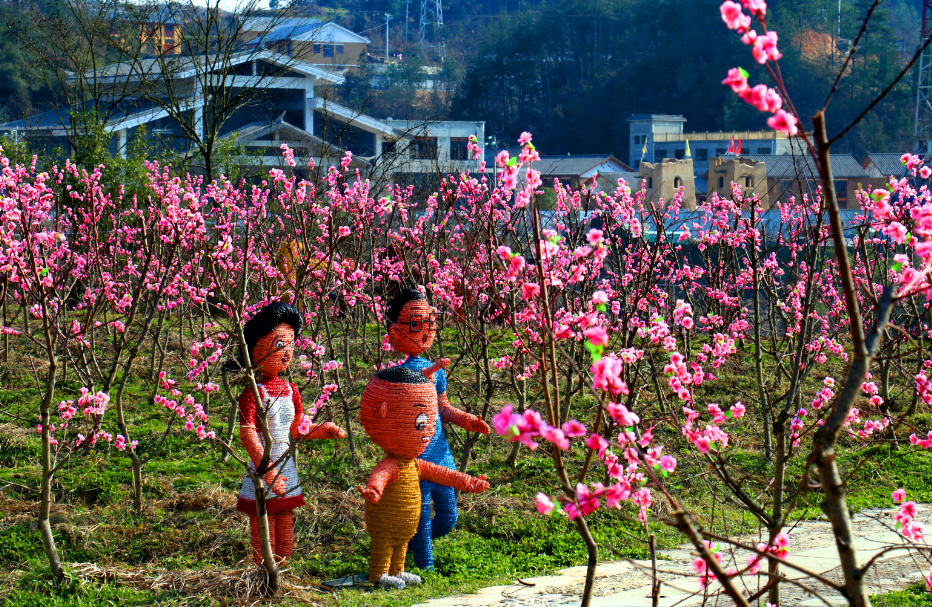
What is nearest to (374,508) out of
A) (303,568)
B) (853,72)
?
(303,568)

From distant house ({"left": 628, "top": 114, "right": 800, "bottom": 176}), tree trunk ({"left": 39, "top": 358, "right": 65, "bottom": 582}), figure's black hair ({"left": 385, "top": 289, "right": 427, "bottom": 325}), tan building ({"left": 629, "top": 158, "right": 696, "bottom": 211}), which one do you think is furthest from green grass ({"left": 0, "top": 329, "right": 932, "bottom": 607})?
distant house ({"left": 628, "top": 114, "right": 800, "bottom": 176})

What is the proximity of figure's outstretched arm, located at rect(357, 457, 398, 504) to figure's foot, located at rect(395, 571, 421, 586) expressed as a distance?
527 millimetres

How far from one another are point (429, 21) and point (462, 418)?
2419 inches

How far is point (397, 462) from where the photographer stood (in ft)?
15.0

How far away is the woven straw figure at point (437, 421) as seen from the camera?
15.7ft

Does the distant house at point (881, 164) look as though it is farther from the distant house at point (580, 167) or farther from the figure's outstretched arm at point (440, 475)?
the figure's outstretched arm at point (440, 475)

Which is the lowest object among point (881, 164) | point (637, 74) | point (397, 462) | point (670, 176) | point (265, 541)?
point (265, 541)

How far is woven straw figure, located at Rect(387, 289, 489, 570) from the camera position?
189 inches

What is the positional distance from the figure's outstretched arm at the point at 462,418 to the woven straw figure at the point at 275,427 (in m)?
0.60

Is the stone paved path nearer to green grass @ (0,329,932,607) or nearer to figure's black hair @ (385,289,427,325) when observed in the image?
green grass @ (0,329,932,607)

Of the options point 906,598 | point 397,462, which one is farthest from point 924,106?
point 397,462

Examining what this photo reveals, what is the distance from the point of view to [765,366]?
984cm

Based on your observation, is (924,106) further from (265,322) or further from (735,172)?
(265,322)

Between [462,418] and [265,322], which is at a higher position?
[265,322]
